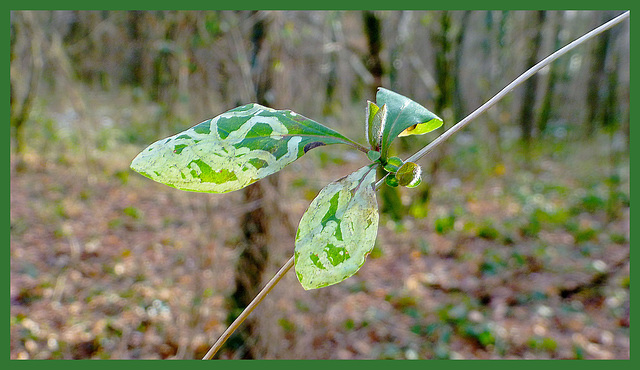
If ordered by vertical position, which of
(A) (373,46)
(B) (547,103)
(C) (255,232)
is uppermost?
(A) (373,46)

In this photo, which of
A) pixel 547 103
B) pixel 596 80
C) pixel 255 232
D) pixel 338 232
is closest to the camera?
pixel 338 232

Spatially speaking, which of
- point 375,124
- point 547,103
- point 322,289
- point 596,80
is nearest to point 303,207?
point 322,289

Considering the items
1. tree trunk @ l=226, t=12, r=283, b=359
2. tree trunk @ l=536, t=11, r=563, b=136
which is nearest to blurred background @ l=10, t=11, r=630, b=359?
tree trunk @ l=226, t=12, r=283, b=359

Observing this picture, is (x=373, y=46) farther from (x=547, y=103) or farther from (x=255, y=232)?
(x=547, y=103)

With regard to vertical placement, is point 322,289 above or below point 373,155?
below

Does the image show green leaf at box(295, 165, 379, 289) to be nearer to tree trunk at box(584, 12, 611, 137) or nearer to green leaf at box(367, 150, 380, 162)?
green leaf at box(367, 150, 380, 162)

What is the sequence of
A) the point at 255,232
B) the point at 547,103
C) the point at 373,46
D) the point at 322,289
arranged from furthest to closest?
the point at 547,103
the point at 373,46
the point at 322,289
the point at 255,232

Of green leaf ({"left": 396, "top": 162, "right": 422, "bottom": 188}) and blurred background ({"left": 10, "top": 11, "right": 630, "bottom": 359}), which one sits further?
Result: blurred background ({"left": 10, "top": 11, "right": 630, "bottom": 359})

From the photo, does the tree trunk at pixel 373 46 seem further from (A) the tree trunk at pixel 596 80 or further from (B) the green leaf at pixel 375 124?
(B) the green leaf at pixel 375 124
